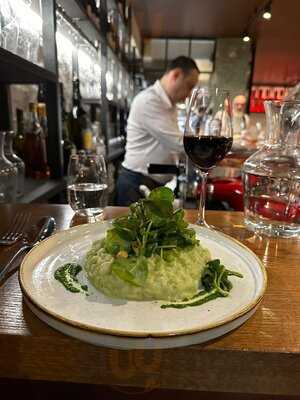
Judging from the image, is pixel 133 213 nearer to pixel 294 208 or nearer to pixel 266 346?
pixel 266 346

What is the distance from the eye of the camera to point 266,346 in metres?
0.33

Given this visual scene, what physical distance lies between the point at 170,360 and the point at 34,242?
328mm

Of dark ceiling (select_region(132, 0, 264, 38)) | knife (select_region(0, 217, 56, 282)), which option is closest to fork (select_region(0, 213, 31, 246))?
knife (select_region(0, 217, 56, 282))

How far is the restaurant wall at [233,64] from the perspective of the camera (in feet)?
18.6

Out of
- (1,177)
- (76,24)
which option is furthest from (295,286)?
(76,24)

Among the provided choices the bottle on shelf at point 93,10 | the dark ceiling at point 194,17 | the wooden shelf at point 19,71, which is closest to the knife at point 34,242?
the wooden shelf at point 19,71

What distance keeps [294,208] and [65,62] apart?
5.70 ft

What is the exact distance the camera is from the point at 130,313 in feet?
1.12

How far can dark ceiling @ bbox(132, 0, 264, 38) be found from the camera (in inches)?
153

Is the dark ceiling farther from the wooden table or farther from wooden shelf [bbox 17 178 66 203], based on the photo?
the wooden table

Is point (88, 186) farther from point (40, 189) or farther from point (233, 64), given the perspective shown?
point (233, 64)

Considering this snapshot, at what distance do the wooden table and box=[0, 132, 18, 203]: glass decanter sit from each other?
2.19ft

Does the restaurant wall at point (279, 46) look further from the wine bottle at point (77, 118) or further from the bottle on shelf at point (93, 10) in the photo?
the wine bottle at point (77, 118)

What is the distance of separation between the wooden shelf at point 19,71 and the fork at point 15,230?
1.41ft
